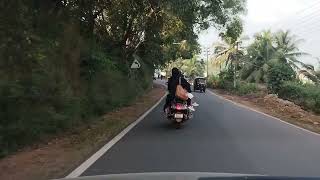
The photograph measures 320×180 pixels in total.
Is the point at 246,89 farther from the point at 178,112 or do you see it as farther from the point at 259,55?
the point at 178,112

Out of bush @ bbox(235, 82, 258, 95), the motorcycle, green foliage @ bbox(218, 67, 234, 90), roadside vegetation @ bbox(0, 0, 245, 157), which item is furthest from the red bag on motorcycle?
green foliage @ bbox(218, 67, 234, 90)

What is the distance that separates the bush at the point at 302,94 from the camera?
37.2m

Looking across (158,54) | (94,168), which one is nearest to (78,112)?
(94,168)

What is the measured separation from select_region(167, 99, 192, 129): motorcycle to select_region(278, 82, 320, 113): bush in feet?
63.7

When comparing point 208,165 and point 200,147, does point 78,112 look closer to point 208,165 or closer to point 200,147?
point 200,147

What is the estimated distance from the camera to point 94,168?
1058cm

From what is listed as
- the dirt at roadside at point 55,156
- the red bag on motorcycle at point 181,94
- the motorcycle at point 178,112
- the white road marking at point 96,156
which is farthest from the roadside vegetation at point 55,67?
the motorcycle at point 178,112

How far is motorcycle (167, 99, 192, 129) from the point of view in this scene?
18375mm

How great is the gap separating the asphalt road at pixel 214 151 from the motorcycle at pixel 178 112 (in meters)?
0.29

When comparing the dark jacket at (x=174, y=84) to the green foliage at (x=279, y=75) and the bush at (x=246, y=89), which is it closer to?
the green foliage at (x=279, y=75)

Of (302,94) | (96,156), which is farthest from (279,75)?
(96,156)

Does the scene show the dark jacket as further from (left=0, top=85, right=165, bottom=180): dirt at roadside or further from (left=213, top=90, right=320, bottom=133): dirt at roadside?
(left=213, top=90, right=320, bottom=133): dirt at roadside

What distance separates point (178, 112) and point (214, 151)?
5.51 meters

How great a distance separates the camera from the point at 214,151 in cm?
1301
